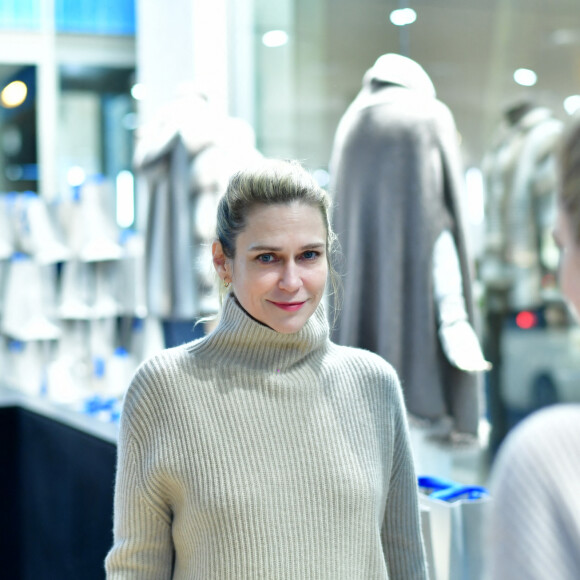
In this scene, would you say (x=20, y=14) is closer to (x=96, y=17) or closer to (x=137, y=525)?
(x=96, y=17)

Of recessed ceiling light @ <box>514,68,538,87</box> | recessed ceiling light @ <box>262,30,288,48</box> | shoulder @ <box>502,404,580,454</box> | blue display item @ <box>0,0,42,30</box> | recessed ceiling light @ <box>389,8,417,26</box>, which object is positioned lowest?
shoulder @ <box>502,404,580,454</box>

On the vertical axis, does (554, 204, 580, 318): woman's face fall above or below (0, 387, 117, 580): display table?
above

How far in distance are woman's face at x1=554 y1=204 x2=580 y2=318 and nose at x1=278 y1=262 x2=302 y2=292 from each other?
626mm

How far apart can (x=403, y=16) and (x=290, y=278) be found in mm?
3075

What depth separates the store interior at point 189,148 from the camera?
152 inches

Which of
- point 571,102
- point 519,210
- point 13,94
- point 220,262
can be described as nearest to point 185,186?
point 519,210

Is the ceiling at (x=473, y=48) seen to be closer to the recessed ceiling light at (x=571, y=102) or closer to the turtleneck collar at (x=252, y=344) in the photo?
the recessed ceiling light at (x=571, y=102)

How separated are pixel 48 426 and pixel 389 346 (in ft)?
4.95

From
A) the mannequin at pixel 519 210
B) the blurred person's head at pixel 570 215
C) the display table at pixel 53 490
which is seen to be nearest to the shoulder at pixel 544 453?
the blurred person's head at pixel 570 215

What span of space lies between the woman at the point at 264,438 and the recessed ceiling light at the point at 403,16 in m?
2.92

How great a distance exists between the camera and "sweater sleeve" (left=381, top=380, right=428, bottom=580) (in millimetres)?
1464

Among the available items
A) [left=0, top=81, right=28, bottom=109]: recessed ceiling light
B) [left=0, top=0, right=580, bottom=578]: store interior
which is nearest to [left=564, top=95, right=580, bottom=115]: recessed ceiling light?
[left=0, top=0, right=580, bottom=578]: store interior

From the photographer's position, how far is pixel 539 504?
0.72 m

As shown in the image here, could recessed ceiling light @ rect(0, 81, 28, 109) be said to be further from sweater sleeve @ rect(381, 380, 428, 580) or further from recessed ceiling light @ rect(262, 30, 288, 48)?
sweater sleeve @ rect(381, 380, 428, 580)
